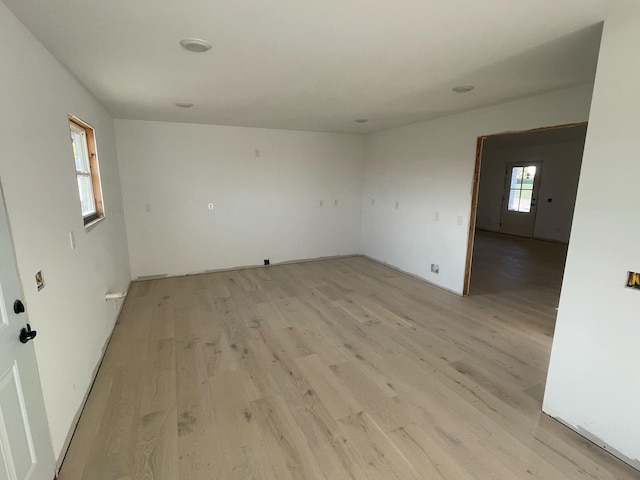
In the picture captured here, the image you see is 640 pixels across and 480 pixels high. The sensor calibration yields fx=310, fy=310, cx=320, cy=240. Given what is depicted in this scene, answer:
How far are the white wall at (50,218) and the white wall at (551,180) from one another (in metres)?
9.44

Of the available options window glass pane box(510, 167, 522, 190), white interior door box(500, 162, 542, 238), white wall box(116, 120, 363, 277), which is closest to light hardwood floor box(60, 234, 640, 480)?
white wall box(116, 120, 363, 277)

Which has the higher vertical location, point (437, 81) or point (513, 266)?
point (437, 81)

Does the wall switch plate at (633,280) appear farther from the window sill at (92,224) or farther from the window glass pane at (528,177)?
the window glass pane at (528,177)

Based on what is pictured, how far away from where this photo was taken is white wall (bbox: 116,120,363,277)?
4.58 m

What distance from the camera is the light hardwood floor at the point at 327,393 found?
170cm

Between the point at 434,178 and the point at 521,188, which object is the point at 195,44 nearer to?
the point at 434,178

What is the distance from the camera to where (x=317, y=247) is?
600 centimetres

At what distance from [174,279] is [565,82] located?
17.4 ft

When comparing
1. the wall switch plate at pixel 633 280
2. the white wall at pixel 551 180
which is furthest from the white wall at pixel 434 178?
the white wall at pixel 551 180

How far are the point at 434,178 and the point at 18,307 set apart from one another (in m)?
4.52

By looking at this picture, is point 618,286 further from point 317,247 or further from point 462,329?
point 317,247

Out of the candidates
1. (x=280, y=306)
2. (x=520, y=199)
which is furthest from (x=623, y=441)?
(x=520, y=199)

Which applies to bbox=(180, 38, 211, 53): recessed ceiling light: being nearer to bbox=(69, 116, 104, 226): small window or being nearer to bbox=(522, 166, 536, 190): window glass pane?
bbox=(69, 116, 104, 226): small window

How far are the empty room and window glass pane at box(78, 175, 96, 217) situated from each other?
3 centimetres
